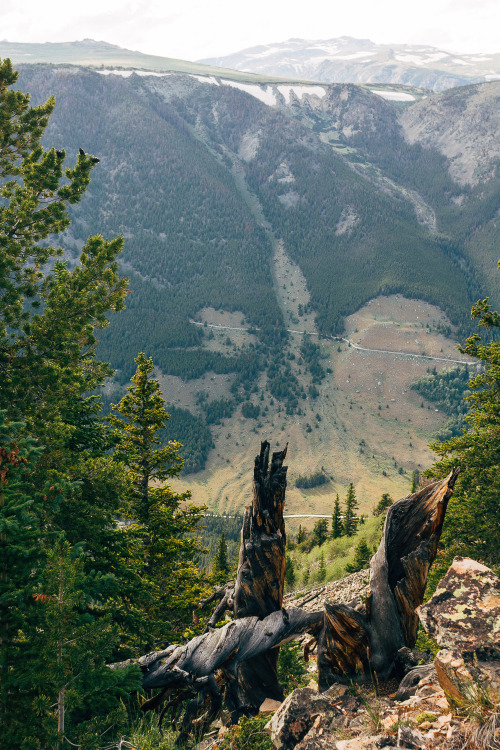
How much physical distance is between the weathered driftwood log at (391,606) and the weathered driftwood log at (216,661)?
2.18 ft

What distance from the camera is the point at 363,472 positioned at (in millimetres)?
151875

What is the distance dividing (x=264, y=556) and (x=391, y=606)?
2780 millimetres

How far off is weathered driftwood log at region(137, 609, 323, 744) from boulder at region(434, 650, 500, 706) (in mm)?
3336

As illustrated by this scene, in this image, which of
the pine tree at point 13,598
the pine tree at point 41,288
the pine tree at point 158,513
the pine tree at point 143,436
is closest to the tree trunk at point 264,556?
the pine tree at point 13,598

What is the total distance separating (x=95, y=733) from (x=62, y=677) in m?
1.27

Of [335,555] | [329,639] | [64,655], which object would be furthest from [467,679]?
[335,555]

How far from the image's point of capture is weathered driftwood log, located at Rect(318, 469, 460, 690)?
917cm

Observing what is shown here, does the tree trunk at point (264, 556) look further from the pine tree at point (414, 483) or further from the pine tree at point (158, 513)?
the pine tree at point (414, 483)

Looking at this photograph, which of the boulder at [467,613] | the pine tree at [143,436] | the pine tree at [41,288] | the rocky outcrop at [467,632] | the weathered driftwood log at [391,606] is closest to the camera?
the rocky outcrop at [467,632]

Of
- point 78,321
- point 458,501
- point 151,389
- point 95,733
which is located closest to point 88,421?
point 78,321

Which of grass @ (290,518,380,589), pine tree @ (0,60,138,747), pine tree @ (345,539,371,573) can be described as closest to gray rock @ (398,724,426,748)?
pine tree @ (0,60,138,747)

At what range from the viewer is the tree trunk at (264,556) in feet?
33.6

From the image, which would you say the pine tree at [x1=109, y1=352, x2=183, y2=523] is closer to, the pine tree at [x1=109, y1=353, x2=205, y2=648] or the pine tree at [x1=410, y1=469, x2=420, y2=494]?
the pine tree at [x1=109, y1=353, x2=205, y2=648]

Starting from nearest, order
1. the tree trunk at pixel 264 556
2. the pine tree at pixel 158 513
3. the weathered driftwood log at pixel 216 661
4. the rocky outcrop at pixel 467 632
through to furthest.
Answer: the rocky outcrop at pixel 467 632 → the weathered driftwood log at pixel 216 661 → the tree trunk at pixel 264 556 → the pine tree at pixel 158 513
